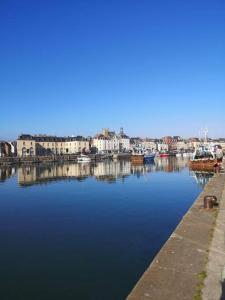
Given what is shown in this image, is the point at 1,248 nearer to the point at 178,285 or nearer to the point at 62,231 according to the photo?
the point at 62,231

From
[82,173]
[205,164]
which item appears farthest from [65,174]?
[205,164]

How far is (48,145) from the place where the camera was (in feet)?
604

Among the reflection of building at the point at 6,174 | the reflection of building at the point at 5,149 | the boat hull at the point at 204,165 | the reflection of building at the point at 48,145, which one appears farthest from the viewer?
the reflection of building at the point at 48,145

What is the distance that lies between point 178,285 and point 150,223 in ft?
48.2

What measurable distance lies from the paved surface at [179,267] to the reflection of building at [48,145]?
152752 millimetres

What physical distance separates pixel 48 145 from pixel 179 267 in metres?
175

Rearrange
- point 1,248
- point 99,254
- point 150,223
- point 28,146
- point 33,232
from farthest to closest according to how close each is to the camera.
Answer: point 28,146 < point 150,223 < point 33,232 < point 1,248 < point 99,254

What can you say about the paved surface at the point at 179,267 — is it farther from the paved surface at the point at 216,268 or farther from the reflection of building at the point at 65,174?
the reflection of building at the point at 65,174

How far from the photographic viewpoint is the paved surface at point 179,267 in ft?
34.7

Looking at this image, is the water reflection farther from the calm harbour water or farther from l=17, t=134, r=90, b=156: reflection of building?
l=17, t=134, r=90, b=156: reflection of building

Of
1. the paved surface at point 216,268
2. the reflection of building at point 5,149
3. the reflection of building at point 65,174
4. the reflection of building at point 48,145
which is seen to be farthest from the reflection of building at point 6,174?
the reflection of building at point 5,149

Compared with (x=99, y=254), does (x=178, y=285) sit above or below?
above

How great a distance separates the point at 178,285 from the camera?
11.2 m

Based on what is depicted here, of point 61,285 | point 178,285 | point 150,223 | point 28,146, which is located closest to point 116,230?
point 150,223
